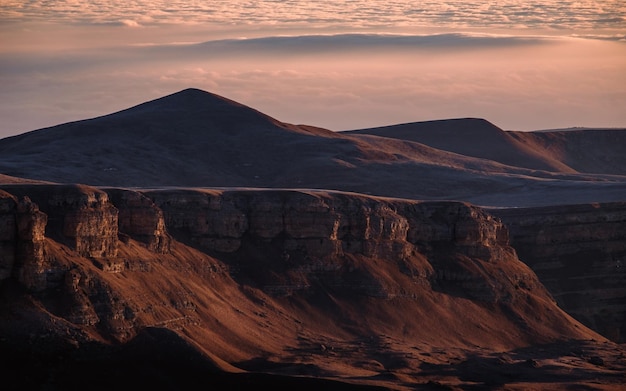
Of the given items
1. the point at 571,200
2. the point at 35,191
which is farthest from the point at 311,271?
the point at 571,200

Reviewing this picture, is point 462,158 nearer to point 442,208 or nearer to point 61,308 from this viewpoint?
point 442,208

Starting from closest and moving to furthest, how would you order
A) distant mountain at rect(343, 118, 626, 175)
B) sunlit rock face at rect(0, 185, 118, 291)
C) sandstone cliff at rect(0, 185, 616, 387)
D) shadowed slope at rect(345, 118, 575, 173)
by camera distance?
sunlit rock face at rect(0, 185, 118, 291) < sandstone cliff at rect(0, 185, 616, 387) < shadowed slope at rect(345, 118, 575, 173) < distant mountain at rect(343, 118, 626, 175)

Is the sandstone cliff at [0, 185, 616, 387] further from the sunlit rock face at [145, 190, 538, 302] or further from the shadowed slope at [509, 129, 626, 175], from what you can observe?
the shadowed slope at [509, 129, 626, 175]

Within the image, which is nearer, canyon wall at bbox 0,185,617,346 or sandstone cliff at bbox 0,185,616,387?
sandstone cliff at bbox 0,185,616,387

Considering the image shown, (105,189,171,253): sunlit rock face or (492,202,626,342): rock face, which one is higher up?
(105,189,171,253): sunlit rock face

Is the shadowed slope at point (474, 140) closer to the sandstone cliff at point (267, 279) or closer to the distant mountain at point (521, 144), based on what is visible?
the distant mountain at point (521, 144)

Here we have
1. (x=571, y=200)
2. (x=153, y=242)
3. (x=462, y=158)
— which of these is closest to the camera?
(x=153, y=242)

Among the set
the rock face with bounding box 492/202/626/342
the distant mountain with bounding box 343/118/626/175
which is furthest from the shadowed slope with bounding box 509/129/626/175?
the rock face with bounding box 492/202/626/342
